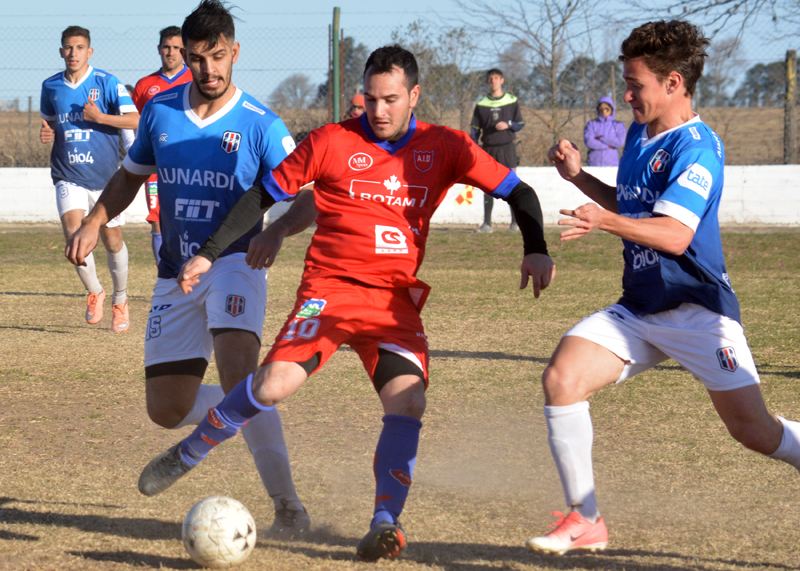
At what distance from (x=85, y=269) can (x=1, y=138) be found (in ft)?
38.0

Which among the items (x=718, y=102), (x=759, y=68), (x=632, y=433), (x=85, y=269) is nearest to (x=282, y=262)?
(x=85, y=269)

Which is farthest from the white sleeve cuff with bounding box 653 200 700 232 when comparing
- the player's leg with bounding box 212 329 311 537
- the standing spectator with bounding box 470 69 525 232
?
the standing spectator with bounding box 470 69 525 232

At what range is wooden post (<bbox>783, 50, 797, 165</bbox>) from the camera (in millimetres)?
16375

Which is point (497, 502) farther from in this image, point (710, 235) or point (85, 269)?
point (85, 269)

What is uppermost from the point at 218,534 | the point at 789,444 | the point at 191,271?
the point at 191,271

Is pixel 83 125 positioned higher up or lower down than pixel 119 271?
higher up

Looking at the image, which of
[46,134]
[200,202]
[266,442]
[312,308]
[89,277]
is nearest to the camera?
[312,308]

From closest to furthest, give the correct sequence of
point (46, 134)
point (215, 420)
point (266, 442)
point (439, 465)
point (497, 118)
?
point (215, 420), point (266, 442), point (439, 465), point (46, 134), point (497, 118)

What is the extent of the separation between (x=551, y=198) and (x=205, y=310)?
13.2 meters

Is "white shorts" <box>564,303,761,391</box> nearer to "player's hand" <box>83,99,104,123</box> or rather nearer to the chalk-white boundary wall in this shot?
"player's hand" <box>83,99,104,123</box>

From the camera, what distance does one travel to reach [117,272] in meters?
7.78

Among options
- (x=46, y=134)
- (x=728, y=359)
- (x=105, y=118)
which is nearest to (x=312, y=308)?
(x=728, y=359)

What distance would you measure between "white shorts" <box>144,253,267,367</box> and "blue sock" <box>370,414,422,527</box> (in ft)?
2.52

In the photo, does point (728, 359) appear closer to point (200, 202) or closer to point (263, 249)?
point (263, 249)
